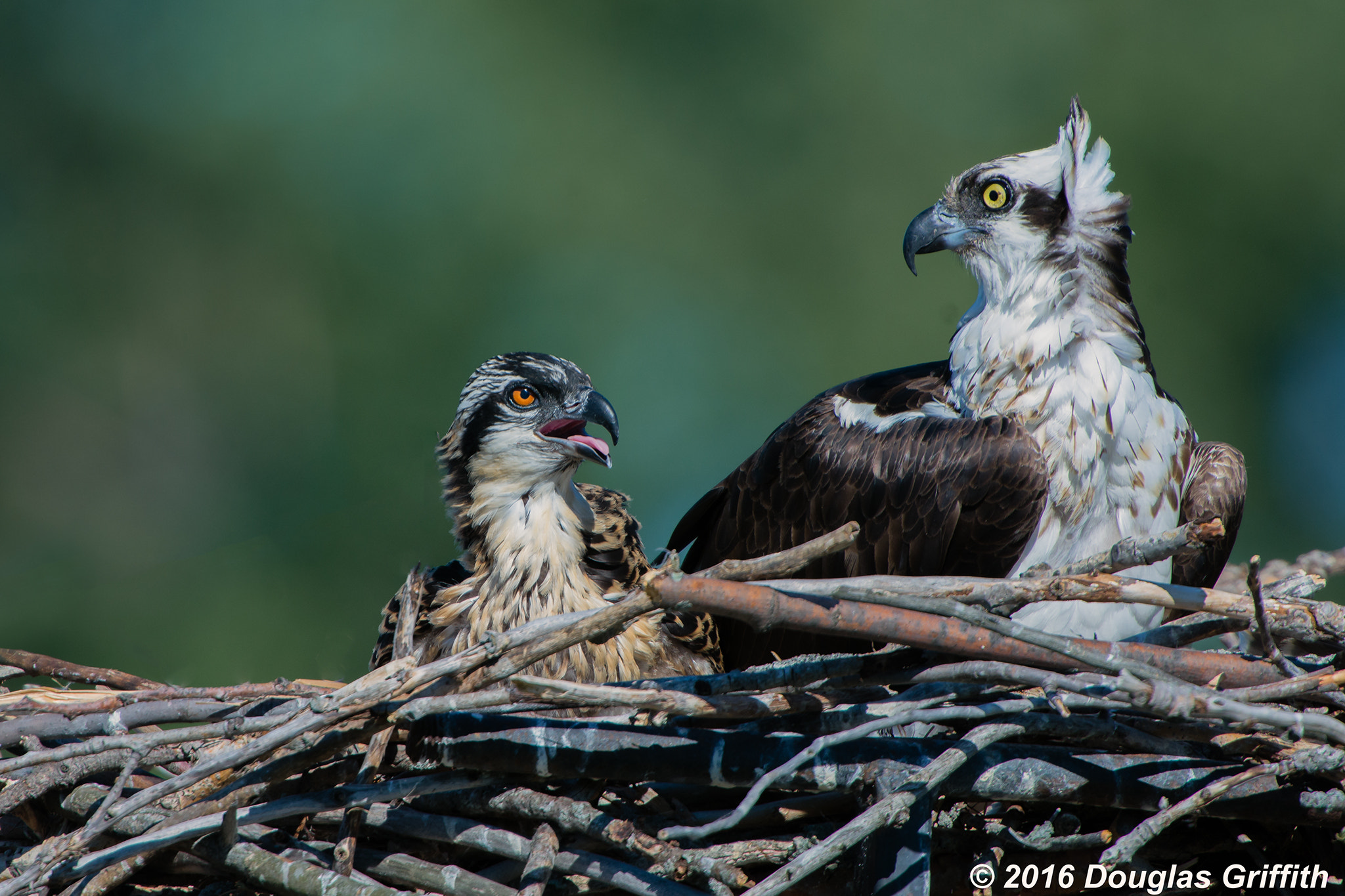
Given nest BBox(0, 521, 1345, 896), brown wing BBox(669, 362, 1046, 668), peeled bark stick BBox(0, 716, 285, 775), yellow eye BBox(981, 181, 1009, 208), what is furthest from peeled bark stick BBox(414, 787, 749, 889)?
yellow eye BBox(981, 181, 1009, 208)

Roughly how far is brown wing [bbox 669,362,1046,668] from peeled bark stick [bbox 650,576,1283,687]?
3.42ft

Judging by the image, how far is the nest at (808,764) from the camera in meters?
2.14

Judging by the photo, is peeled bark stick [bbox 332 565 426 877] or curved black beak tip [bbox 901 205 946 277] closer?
peeled bark stick [bbox 332 565 426 877]

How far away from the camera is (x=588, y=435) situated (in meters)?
3.97

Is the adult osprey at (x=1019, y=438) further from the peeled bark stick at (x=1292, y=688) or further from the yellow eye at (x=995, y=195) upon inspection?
the peeled bark stick at (x=1292, y=688)

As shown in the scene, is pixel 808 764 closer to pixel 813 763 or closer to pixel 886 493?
pixel 813 763

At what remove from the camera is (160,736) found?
8.00 feet

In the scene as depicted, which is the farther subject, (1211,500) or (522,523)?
(522,523)

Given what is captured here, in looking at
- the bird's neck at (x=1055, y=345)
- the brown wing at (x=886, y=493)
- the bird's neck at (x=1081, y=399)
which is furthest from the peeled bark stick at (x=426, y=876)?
the bird's neck at (x=1055, y=345)

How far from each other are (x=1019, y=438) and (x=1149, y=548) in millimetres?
1182

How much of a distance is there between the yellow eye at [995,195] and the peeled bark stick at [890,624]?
1880 mm

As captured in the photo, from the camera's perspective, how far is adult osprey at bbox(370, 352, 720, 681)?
368 cm

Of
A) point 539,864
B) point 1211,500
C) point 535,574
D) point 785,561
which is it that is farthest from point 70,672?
point 1211,500

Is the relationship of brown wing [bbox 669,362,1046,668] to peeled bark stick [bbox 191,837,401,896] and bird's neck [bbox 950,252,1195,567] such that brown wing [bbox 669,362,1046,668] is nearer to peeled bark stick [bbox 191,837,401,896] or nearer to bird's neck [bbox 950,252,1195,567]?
bird's neck [bbox 950,252,1195,567]
